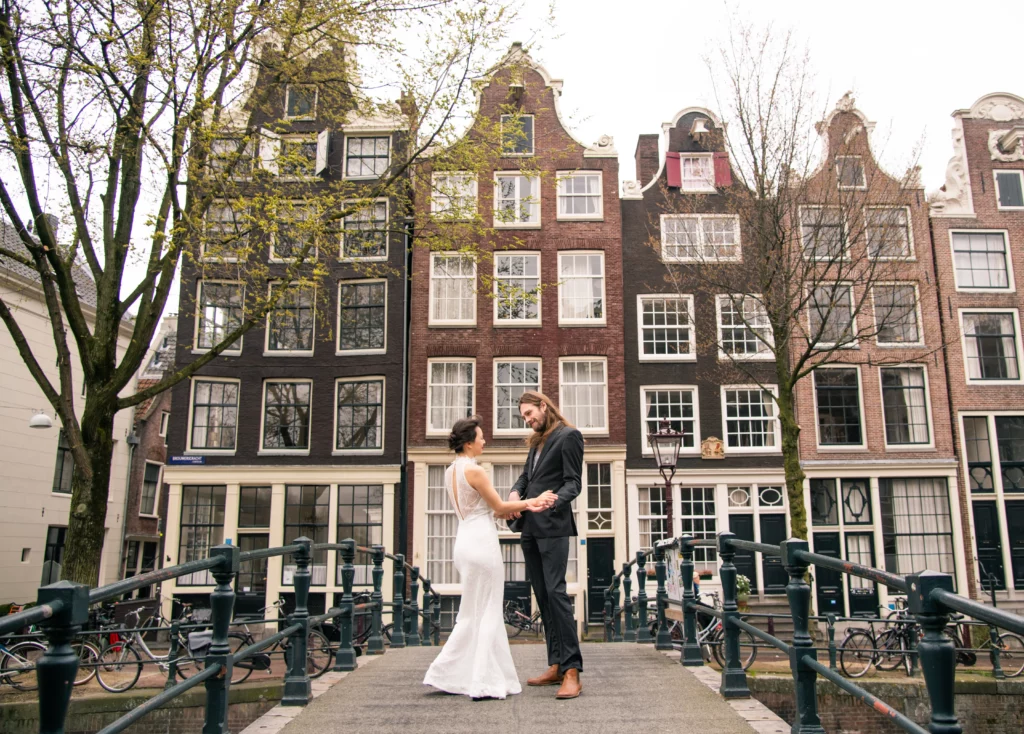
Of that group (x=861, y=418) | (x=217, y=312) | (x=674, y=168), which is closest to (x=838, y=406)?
(x=861, y=418)

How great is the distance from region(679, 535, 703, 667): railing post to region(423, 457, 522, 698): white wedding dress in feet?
6.09

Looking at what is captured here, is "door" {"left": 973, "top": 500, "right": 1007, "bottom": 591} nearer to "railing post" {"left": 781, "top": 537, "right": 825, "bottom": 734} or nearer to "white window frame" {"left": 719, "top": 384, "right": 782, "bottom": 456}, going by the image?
"white window frame" {"left": 719, "top": 384, "right": 782, "bottom": 456}

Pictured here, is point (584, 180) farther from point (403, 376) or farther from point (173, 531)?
point (173, 531)

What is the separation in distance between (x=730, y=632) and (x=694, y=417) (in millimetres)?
18945

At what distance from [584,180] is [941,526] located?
568 inches

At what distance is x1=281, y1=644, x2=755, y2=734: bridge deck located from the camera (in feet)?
16.2

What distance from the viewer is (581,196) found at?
2598 centimetres

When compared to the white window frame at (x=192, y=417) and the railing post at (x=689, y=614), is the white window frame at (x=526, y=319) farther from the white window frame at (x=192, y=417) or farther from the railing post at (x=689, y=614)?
the railing post at (x=689, y=614)

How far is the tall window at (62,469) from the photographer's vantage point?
1133 inches

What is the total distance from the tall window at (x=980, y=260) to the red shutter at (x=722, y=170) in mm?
6881

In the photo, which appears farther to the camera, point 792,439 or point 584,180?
point 584,180

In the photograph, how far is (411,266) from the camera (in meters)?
26.2

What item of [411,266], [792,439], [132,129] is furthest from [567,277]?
[132,129]

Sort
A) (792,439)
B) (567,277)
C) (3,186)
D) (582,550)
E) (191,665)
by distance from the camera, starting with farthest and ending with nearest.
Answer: (567,277)
(582,550)
(792,439)
(191,665)
(3,186)
